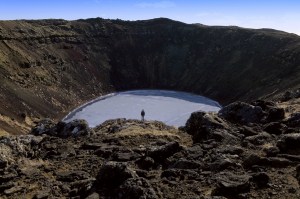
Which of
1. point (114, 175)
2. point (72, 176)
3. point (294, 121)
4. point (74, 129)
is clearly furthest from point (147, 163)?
point (294, 121)

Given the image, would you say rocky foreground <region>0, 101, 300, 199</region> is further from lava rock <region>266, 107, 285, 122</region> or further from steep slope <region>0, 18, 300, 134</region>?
steep slope <region>0, 18, 300, 134</region>

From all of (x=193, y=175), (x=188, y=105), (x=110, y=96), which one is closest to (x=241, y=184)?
(x=193, y=175)

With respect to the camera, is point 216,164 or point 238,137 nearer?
point 216,164

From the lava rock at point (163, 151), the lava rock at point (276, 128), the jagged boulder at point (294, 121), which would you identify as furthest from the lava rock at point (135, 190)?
the jagged boulder at point (294, 121)

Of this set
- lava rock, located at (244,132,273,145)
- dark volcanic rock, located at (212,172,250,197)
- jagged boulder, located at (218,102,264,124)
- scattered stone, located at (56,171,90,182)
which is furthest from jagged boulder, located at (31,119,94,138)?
dark volcanic rock, located at (212,172,250,197)

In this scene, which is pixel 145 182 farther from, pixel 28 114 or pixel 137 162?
pixel 28 114

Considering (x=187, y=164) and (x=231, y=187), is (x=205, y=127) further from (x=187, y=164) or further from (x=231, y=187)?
(x=231, y=187)
